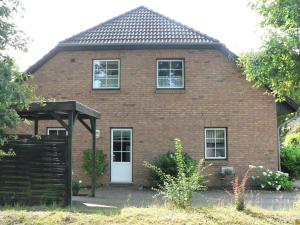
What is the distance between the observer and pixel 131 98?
739 inches

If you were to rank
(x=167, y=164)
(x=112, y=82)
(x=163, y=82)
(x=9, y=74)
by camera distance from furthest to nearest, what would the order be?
(x=112, y=82) → (x=163, y=82) → (x=167, y=164) → (x=9, y=74)

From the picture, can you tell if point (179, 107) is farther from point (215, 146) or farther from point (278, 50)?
point (278, 50)

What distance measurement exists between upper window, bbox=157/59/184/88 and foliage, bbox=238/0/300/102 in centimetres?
824

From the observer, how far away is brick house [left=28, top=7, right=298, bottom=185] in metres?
18.4

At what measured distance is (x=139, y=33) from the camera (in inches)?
767

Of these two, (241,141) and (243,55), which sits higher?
(243,55)

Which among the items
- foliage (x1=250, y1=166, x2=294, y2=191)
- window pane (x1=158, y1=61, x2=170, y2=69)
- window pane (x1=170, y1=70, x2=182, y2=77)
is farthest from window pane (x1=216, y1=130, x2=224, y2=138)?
window pane (x1=158, y1=61, x2=170, y2=69)

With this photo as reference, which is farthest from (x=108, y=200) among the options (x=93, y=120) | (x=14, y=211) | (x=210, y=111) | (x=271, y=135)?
(x=271, y=135)

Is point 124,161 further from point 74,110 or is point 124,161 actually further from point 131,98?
point 74,110

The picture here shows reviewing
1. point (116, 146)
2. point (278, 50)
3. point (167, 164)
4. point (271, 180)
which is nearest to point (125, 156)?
point (116, 146)

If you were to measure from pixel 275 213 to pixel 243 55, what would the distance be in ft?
11.9

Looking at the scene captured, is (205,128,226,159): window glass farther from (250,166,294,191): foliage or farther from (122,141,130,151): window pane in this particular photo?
(122,141,130,151): window pane

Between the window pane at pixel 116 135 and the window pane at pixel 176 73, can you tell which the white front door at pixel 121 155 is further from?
the window pane at pixel 176 73

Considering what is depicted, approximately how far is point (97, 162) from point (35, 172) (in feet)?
19.9
